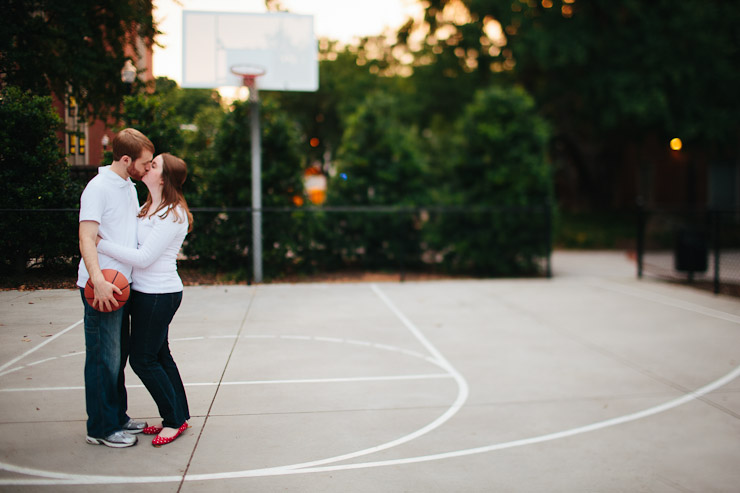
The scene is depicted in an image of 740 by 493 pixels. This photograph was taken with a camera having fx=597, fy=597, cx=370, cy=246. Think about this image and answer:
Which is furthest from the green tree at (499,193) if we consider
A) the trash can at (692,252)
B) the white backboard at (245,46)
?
the white backboard at (245,46)

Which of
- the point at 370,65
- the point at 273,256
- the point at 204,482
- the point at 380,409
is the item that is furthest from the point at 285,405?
the point at 370,65

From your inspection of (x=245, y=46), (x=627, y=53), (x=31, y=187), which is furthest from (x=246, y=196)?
(x=627, y=53)

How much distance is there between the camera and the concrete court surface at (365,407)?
339 cm

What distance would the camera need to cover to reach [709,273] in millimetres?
14016

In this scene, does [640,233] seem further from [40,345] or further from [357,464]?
[40,345]

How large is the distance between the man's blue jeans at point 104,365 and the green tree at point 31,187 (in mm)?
334

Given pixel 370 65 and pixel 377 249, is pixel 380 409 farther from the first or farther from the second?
pixel 370 65

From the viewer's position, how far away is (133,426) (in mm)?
3746

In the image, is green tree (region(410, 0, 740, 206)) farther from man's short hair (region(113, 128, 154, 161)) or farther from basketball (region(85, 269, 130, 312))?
basketball (region(85, 269, 130, 312))

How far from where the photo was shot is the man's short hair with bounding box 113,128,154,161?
317cm

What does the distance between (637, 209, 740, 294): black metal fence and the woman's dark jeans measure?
8969 millimetres

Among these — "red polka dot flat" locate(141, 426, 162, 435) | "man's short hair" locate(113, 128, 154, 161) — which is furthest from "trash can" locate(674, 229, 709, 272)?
"man's short hair" locate(113, 128, 154, 161)

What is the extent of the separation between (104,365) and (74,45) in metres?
1.88

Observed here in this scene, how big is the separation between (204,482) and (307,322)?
2.04m
